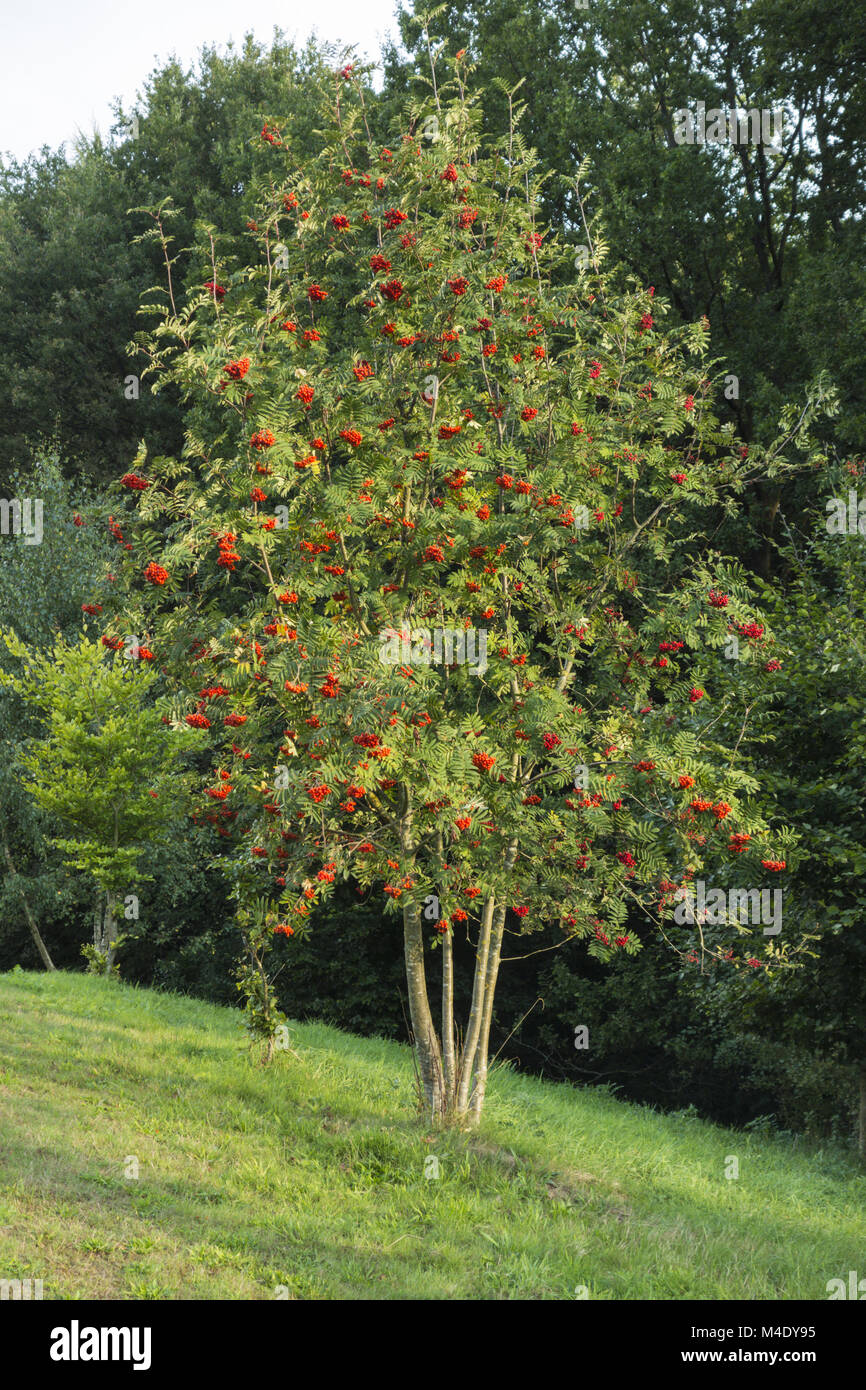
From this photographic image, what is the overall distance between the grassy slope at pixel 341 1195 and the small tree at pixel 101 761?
16.3 feet

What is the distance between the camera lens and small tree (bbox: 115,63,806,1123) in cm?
646

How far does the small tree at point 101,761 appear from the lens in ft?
49.9

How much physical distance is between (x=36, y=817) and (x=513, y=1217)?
1367cm

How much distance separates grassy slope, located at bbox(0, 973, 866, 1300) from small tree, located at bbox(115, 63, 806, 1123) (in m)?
0.94

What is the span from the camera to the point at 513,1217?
6613mm

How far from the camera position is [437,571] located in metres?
7.99

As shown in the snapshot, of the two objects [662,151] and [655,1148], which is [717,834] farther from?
[662,151]
